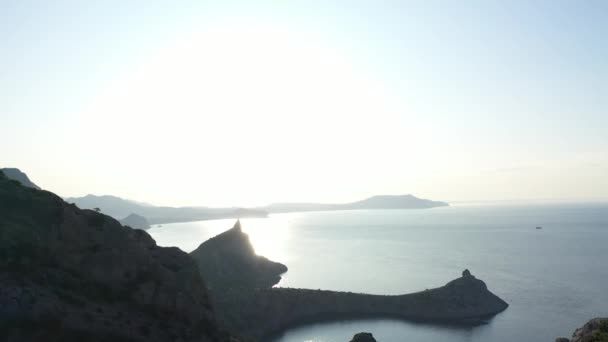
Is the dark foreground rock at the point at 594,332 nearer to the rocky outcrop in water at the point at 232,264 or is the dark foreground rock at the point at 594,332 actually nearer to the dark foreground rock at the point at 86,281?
the dark foreground rock at the point at 86,281

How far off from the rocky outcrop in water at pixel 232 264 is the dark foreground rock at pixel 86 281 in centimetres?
7046

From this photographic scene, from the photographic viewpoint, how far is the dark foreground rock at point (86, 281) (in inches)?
1363

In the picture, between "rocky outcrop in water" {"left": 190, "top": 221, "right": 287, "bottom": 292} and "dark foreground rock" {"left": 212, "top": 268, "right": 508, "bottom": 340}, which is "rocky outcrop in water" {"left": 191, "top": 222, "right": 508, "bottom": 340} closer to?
"dark foreground rock" {"left": 212, "top": 268, "right": 508, "bottom": 340}

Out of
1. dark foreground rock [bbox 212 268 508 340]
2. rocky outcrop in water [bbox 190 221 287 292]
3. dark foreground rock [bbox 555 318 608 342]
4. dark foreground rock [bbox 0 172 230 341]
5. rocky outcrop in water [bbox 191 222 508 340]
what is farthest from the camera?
rocky outcrop in water [bbox 190 221 287 292]

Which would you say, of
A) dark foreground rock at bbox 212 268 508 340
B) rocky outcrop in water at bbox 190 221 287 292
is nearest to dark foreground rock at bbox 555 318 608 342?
dark foreground rock at bbox 212 268 508 340

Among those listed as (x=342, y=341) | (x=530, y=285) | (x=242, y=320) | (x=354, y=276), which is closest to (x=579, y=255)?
(x=530, y=285)

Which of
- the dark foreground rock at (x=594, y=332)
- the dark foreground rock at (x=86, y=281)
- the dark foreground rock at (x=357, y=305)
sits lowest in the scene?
the dark foreground rock at (x=357, y=305)

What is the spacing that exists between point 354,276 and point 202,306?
4709 inches

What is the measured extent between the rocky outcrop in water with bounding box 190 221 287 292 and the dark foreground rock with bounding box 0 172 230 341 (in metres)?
70.5

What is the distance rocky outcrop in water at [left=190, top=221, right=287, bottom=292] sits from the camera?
126125 millimetres

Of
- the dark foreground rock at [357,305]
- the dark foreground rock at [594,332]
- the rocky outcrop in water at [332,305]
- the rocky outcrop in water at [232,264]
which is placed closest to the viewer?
the dark foreground rock at [594,332]

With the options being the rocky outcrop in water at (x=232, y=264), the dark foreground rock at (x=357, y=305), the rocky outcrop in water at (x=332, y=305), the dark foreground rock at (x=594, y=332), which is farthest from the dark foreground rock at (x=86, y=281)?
the rocky outcrop in water at (x=232, y=264)

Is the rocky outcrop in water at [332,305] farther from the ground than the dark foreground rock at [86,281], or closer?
closer

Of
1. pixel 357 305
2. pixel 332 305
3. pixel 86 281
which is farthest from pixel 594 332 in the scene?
pixel 332 305
